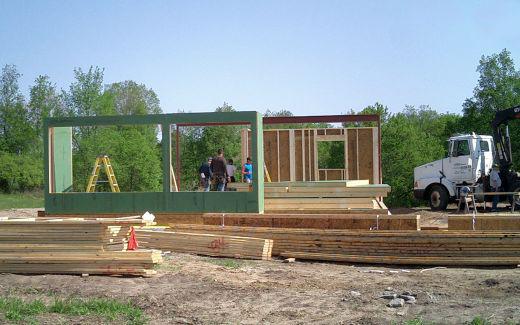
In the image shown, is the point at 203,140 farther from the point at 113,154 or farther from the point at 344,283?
the point at 344,283

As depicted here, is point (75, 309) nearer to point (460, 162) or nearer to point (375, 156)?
point (375, 156)

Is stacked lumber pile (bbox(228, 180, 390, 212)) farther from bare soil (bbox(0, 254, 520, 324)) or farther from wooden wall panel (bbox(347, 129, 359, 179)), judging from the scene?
wooden wall panel (bbox(347, 129, 359, 179))

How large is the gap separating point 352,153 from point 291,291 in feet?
45.0

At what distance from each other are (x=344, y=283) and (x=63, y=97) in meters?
43.0

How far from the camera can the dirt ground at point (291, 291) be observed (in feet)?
25.3

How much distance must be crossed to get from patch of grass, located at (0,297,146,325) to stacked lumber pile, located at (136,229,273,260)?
4502 mm

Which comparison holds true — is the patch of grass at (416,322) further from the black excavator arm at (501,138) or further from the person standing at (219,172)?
the black excavator arm at (501,138)

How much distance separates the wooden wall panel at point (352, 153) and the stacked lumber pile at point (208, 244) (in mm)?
10186

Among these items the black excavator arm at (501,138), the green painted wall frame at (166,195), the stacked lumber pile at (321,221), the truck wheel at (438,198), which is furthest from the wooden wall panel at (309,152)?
the stacked lumber pile at (321,221)

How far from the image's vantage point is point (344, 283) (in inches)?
401

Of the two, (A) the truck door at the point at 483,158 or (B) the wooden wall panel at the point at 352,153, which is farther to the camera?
(A) the truck door at the point at 483,158

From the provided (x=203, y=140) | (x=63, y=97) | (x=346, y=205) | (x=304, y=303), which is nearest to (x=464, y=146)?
(x=346, y=205)

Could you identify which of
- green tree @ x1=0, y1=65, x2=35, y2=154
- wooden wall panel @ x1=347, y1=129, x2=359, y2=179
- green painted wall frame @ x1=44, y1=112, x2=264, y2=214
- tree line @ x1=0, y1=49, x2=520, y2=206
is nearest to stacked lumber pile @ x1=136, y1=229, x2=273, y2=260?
green painted wall frame @ x1=44, y1=112, x2=264, y2=214

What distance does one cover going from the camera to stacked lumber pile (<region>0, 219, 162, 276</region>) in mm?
10289
